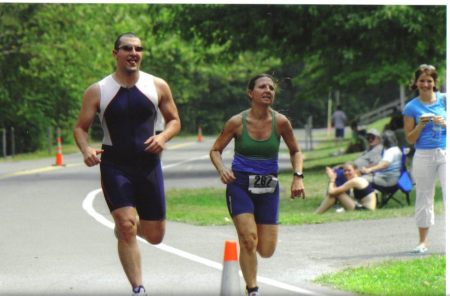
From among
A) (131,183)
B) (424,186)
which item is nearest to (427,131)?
(424,186)

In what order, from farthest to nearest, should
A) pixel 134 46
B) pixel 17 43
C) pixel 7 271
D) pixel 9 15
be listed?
1. pixel 17 43
2. pixel 9 15
3. pixel 7 271
4. pixel 134 46

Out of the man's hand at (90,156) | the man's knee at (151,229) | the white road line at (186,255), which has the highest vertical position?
the man's hand at (90,156)

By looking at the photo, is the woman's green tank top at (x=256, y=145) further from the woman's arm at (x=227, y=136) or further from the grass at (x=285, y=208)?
the grass at (x=285, y=208)

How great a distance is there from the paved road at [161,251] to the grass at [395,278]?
0.21 meters

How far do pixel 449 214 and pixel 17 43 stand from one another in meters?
22.4

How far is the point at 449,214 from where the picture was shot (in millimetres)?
8344

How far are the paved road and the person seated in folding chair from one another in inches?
56.7

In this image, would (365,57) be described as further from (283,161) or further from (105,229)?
(105,229)

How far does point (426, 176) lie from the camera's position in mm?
10828

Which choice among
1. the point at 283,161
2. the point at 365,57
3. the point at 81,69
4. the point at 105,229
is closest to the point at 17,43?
the point at 81,69

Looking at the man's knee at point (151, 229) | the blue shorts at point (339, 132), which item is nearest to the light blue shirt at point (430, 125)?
the man's knee at point (151, 229)

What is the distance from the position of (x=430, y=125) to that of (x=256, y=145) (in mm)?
2936

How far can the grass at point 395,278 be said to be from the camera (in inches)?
353

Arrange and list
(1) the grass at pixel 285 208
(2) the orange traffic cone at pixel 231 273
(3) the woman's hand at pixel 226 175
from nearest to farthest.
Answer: (2) the orange traffic cone at pixel 231 273, (3) the woman's hand at pixel 226 175, (1) the grass at pixel 285 208
